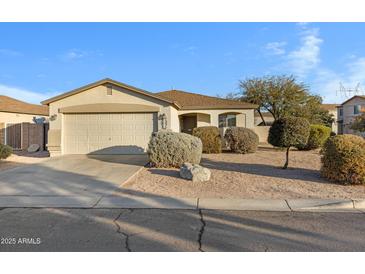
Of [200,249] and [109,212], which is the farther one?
[109,212]

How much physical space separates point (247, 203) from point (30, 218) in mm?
4622

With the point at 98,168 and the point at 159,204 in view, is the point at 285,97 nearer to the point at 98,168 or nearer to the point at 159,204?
the point at 98,168

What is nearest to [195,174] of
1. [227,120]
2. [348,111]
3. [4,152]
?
[4,152]

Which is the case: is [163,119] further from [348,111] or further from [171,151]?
[348,111]

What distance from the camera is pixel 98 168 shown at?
437 inches

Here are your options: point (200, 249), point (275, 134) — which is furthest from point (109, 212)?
point (275, 134)

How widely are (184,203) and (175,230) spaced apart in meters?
1.80

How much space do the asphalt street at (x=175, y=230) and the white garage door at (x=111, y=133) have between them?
9038 millimetres

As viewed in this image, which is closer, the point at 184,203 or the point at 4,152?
the point at 184,203

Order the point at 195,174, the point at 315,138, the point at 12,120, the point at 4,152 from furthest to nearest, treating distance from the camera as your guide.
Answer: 1. the point at 12,120
2. the point at 315,138
3. the point at 4,152
4. the point at 195,174

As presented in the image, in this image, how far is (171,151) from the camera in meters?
10.7

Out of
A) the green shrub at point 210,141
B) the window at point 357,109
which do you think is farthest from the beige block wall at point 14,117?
the window at point 357,109

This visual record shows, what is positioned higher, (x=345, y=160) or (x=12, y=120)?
(x=12, y=120)

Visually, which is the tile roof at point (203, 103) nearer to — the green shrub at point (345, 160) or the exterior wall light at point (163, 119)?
the exterior wall light at point (163, 119)
